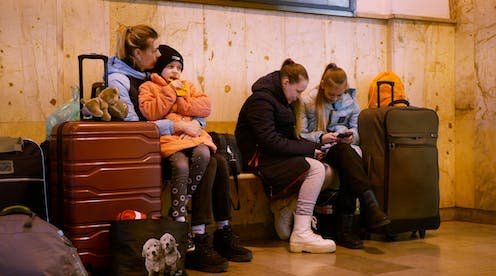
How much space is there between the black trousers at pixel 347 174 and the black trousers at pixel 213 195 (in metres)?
0.75

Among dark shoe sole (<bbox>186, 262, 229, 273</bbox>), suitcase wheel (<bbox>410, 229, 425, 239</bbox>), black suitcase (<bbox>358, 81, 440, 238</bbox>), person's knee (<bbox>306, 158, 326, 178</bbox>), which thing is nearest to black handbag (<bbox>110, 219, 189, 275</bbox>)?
dark shoe sole (<bbox>186, 262, 229, 273</bbox>)

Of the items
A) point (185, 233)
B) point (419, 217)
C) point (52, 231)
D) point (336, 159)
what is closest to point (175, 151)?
point (185, 233)

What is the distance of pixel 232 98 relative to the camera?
4.10 m

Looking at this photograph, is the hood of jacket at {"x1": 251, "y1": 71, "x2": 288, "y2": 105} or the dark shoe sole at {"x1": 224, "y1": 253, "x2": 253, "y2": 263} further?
the hood of jacket at {"x1": 251, "y1": 71, "x2": 288, "y2": 105}

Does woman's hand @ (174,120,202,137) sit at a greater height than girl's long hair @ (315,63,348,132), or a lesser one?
lesser

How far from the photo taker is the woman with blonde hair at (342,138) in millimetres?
3641

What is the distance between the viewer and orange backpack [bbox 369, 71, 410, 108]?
4.32 m

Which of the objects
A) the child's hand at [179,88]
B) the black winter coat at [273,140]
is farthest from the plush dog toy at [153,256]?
the black winter coat at [273,140]

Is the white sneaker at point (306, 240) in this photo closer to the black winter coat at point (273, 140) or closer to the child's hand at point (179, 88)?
the black winter coat at point (273, 140)

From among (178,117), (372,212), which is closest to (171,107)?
(178,117)

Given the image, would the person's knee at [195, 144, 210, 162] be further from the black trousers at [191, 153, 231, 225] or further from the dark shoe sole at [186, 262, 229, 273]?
the dark shoe sole at [186, 262, 229, 273]

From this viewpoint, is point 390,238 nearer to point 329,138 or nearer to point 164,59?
point 329,138

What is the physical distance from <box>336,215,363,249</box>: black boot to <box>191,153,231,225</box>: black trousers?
2.53ft

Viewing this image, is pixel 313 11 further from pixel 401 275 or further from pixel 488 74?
pixel 401 275
